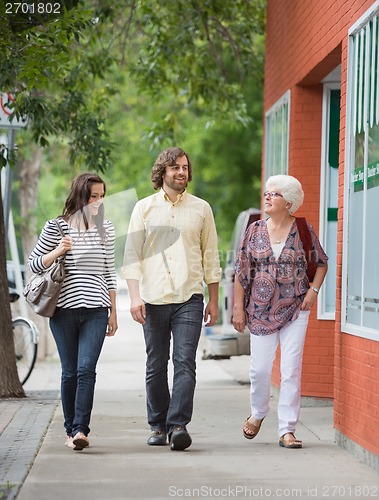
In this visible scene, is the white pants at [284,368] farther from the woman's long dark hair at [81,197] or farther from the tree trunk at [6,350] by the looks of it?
the tree trunk at [6,350]

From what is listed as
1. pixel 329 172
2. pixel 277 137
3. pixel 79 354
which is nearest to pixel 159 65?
pixel 277 137

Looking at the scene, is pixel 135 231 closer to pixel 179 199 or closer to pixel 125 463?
pixel 179 199

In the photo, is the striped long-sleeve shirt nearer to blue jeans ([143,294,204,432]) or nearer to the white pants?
blue jeans ([143,294,204,432])

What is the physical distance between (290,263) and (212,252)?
1.82 ft

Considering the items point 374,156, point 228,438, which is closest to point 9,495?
point 228,438

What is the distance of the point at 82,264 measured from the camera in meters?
7.68

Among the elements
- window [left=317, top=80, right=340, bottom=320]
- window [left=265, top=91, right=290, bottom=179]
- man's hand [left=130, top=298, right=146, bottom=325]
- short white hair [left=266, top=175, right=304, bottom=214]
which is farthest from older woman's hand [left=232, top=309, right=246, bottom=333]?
window [left=265, top=91, right=290, bottom=179]

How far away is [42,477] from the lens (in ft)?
21.7

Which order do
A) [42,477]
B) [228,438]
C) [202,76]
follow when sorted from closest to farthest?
[42,477]
[228,438]
[202,76]

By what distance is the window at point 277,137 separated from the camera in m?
11.6

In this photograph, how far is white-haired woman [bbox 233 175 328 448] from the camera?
780 centimetres

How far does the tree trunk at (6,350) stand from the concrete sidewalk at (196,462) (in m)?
0.33

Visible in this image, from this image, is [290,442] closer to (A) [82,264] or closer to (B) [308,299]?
(B) [308,299]

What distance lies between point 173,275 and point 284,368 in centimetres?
103
